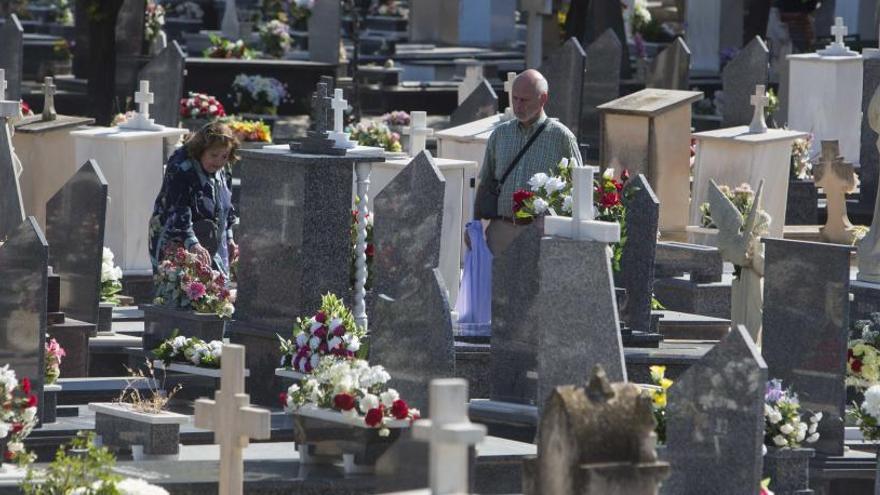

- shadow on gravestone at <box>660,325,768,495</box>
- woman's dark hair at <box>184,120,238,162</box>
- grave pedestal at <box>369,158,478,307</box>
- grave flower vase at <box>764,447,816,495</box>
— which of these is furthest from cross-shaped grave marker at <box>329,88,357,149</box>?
shadow on gravestone at <box>660,325,768,495</box>

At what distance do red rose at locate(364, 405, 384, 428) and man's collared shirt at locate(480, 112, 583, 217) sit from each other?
8.45 ft

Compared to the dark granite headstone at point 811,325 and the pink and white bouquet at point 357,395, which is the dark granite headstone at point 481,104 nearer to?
the dark granite headstone at point 811,325

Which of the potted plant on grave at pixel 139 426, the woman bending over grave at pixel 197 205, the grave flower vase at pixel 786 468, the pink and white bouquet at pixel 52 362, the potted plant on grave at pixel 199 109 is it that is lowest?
the grave flower vase at pixel 786 468

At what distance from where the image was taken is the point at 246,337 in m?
12.3

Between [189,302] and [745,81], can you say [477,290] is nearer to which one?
[189,302]

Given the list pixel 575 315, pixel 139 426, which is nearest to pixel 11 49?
pixel 139 426

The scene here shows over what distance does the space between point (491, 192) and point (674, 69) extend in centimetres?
1252

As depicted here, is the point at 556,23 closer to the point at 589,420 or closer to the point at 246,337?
the point at 246,337

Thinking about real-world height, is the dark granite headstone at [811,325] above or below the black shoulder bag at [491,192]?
below

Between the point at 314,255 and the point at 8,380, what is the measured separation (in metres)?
2.39

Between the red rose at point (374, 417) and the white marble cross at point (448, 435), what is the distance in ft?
10.7

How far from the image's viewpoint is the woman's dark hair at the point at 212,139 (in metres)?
12.5

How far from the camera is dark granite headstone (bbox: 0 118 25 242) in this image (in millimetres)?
15477

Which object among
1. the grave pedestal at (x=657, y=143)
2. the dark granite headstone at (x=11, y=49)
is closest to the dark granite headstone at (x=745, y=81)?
the grave pedestal at (x=657, y=143)
